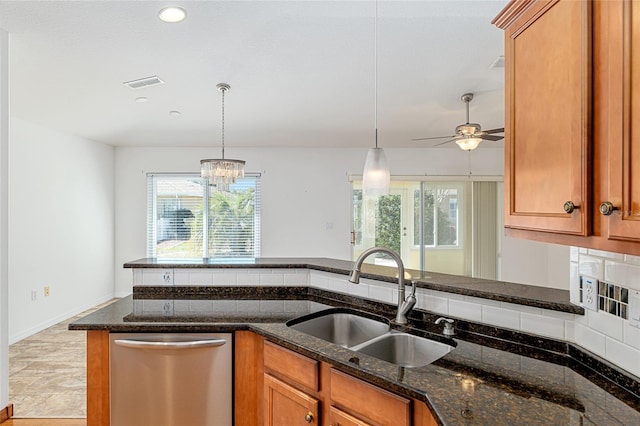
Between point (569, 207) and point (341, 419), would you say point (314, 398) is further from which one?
point (569, 207)

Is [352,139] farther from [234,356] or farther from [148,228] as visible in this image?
[234,356]

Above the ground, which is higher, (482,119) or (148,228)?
(482,119)

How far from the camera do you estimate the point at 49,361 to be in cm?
347

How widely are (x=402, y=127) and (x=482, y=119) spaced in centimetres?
99

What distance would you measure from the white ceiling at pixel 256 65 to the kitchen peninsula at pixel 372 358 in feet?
5.55

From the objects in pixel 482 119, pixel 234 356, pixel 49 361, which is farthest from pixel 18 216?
pixel 482 119

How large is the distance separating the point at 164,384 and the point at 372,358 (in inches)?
42.2

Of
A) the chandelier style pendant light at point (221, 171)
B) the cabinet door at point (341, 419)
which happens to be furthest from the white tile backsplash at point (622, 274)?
the chandelier style pendant light at point (221, 171)

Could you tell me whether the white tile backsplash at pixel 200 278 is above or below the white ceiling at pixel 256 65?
below

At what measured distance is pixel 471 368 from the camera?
128 centimetres

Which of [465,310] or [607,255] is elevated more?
[607,255]

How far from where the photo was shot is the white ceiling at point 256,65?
255 cm

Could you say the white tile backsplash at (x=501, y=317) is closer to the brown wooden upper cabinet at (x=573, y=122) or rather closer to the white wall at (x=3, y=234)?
the brown wooden upper cabinet at (x=573, y=122)

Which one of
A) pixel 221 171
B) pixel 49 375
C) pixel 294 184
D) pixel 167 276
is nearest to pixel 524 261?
pixel 294 184
